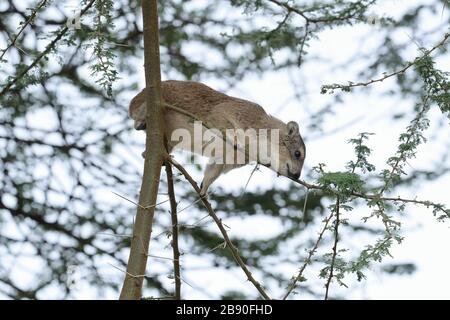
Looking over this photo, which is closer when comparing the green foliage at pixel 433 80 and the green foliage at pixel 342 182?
the green foliage at pixel 342 182

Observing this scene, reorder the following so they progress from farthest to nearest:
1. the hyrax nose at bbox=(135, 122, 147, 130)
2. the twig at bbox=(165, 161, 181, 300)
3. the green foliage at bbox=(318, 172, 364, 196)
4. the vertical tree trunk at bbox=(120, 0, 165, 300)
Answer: the hyrax nose at bbox=(135, 122, 147, 130) < the twig at bbox=(165, 161, 181, 300) < the vertical tree trunk at bbox=(120, 0, 165, 300) < the green foliage at bbox=(318, 172, 364, 196)

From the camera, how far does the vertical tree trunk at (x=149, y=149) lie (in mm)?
2668

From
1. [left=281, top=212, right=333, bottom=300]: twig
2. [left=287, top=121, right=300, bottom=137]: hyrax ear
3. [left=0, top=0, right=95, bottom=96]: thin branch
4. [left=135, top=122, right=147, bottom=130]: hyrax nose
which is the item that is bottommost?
[left=281, top=212, right=333, bottom=300]: twig

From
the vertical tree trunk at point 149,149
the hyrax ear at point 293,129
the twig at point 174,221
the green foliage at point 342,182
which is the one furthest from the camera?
the hyrax ear at point 293,129

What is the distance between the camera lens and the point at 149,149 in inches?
109

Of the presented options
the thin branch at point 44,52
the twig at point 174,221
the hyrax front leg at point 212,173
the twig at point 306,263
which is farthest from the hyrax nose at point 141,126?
the twig at point 306,263

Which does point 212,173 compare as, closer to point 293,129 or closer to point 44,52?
point 293,129

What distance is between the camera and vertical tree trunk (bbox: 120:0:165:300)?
8.75ft

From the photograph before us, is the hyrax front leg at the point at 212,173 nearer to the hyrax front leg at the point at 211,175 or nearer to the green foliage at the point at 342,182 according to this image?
the hyrax front leg at the point at 211,175

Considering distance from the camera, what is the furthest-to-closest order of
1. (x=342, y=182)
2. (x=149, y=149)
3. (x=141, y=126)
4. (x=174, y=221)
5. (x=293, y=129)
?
(x=293, y=129), (x=141, y=126), (x=174, y=221), (x=149, y=149), (x=342, y=182)

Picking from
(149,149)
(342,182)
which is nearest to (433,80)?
(342,182)

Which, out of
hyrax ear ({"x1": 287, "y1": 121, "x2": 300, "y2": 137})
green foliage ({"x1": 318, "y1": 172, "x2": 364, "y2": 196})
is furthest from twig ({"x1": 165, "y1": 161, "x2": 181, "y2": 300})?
hyrax ear ({"x1": 287, "y1": 121, "x2": 300, "y2": 137})

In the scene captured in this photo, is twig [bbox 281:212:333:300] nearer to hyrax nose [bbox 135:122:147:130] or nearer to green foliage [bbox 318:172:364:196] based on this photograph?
green foliage [bbox 318:172:364:196]
